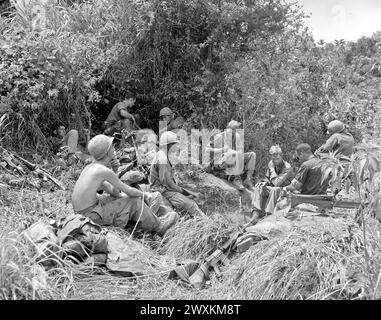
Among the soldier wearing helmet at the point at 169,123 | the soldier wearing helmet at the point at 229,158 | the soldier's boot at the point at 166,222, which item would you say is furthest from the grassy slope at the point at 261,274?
the soldier wearing helmet at the point at 169,123

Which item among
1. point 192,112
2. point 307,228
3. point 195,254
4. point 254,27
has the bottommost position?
point 195,254

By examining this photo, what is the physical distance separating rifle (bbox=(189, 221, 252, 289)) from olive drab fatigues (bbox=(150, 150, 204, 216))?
1.53m

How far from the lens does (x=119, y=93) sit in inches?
470

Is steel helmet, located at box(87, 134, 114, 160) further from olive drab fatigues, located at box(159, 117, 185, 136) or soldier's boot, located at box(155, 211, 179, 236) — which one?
olive drab fatigues, located at box(159, 117, 185, 136)

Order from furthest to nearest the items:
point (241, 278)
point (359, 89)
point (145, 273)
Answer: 1. point (359, 89)
2. point (145, 273)
3. point (241, 278)

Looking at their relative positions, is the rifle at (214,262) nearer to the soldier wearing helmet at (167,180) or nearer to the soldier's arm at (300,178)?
the soldier wearing helmet at (167,180)

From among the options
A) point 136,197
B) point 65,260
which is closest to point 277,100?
point 136,197

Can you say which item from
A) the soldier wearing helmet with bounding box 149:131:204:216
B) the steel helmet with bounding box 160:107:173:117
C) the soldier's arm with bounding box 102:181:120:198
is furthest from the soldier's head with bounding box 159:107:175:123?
the soldier's arm with bounding box 102:181:120:198

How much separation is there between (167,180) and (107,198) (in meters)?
1.33

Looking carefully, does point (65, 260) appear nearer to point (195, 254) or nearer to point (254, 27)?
point (195, 254)

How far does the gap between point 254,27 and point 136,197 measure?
624 cm

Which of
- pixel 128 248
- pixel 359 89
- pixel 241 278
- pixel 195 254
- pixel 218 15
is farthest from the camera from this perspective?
pixel 359 89

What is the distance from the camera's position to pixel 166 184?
7.93 meters

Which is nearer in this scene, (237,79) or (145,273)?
(145,273)
